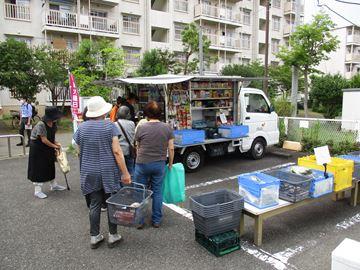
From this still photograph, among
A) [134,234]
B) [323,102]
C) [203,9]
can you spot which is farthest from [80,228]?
[203,9]

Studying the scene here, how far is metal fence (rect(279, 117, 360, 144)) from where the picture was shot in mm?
8094

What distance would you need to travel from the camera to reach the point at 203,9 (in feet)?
79.7

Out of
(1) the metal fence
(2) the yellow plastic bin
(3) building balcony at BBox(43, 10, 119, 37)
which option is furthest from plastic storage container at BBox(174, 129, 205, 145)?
(3) building balcony at BBox(43, 10, 119, 37)

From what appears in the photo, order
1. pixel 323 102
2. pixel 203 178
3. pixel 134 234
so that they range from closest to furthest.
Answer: pixel 134 234, pixel 203 178, pixel 323 102

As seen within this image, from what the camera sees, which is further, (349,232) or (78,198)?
(78,198)

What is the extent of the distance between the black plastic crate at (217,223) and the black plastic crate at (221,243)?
60mm

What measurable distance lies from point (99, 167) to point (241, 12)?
2814 cm

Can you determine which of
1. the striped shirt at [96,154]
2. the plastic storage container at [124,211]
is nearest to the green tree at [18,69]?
the striped shirt at [96,154]

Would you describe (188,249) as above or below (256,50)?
below

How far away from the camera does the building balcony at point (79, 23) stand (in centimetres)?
1802

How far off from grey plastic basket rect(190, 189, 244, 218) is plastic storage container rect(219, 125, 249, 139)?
3.39m

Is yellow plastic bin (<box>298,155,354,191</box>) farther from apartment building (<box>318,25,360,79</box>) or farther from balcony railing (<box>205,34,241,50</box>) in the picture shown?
apartment building (<box>318,25,360,79</box>)

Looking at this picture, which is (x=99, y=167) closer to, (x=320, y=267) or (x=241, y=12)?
(x=320, y=267)

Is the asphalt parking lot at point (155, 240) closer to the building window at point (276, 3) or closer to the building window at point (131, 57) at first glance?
the building window at point (131, 57)
